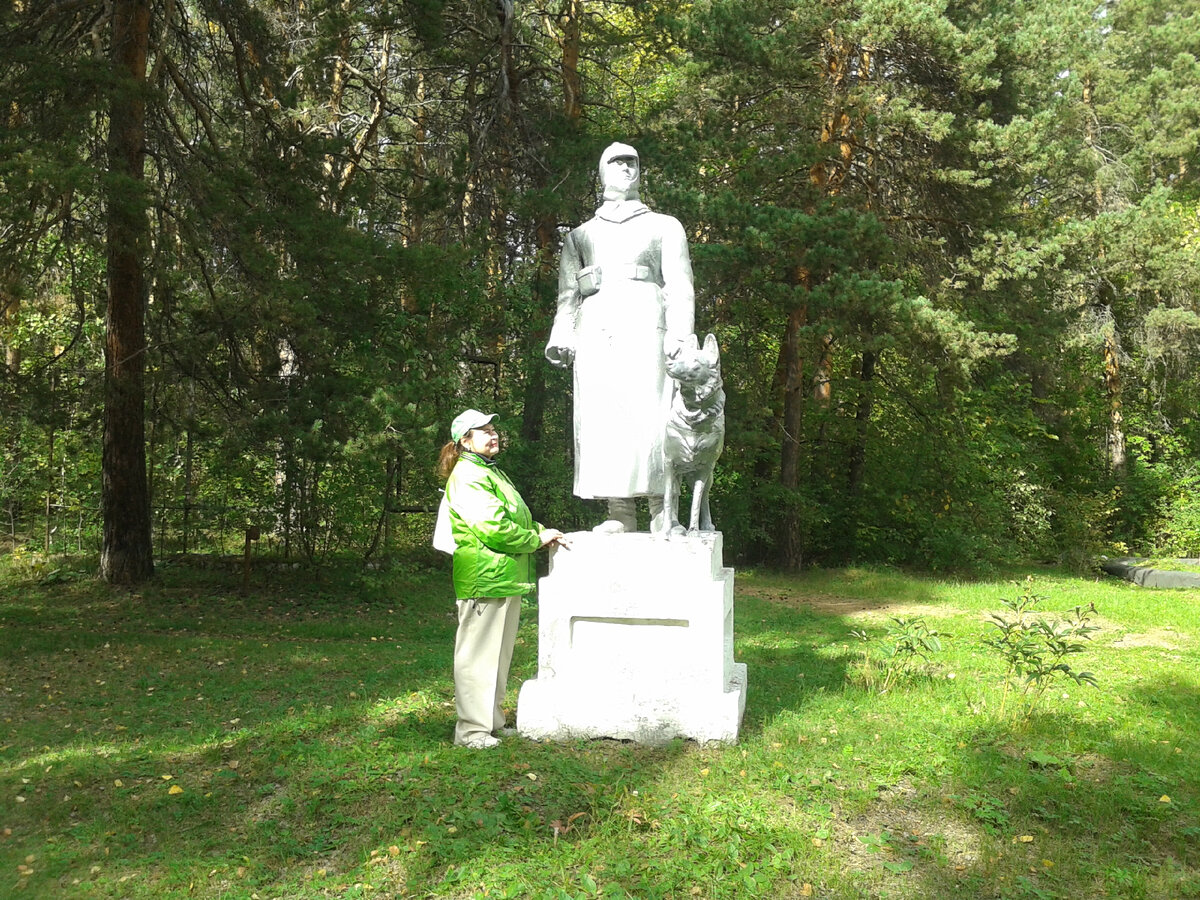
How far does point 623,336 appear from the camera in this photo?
5277 mm

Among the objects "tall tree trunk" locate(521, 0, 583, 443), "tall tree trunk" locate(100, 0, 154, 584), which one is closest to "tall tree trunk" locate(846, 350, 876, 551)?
Result: "tall tree trunk" locate(521, 0, 583, 443)

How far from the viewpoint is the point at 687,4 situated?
55.2ft

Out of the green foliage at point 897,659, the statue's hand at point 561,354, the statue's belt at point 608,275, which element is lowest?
the green foliage at point 897,659

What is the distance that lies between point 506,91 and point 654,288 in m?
8.28

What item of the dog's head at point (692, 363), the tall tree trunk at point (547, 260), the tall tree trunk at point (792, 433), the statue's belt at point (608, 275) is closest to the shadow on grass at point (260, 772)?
the dog's head at point (692, 363)

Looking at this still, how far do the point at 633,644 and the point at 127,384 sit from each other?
7129 millimetres

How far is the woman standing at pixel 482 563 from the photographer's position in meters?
4.83

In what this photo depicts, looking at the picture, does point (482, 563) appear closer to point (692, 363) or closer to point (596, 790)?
point (596, 790)

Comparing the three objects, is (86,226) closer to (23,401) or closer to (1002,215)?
(23,401)

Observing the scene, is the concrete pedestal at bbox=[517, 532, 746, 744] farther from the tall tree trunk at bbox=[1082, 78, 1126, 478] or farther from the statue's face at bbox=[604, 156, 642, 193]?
the tall tree trunk at bbox=[1082, 78, 1126, 478]

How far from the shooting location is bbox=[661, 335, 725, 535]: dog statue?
4.85 meters

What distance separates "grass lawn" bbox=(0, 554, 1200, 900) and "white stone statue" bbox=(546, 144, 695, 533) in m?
1.41

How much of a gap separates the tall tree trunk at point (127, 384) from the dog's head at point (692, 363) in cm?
712

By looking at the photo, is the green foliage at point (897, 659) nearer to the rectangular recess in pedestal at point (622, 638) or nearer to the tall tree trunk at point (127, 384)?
the rectangular recess in pedestal at point (622, 638)
